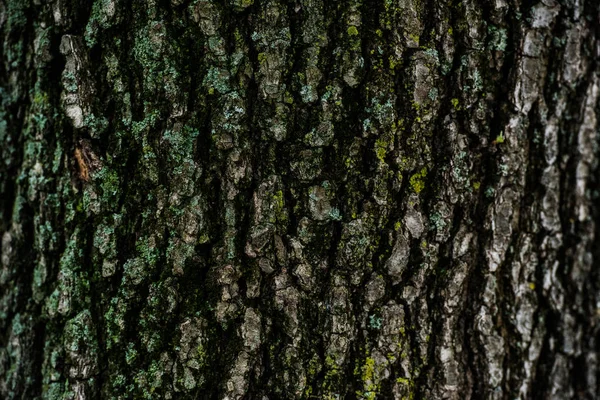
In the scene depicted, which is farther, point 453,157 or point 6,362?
point 6,362

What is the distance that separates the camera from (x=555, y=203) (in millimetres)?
1374

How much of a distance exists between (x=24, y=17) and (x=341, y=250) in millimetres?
1217

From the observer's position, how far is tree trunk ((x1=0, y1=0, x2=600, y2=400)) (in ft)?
4.55

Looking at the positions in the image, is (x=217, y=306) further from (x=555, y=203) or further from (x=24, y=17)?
(x=24, y=17)

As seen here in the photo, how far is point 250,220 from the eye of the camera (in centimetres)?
144

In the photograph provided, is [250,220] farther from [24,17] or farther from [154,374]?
[24,17]

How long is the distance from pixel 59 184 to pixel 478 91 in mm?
1223

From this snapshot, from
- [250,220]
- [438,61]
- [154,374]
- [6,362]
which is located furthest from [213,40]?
[6,362]

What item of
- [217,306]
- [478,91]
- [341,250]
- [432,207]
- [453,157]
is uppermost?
[478,91]

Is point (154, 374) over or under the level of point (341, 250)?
under

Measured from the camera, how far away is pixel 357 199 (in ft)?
4.70

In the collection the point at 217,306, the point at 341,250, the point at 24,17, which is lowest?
the point at 217,306

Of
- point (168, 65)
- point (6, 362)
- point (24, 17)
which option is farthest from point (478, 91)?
point (6, 362)

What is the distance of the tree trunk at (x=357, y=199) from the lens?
1386 mm
